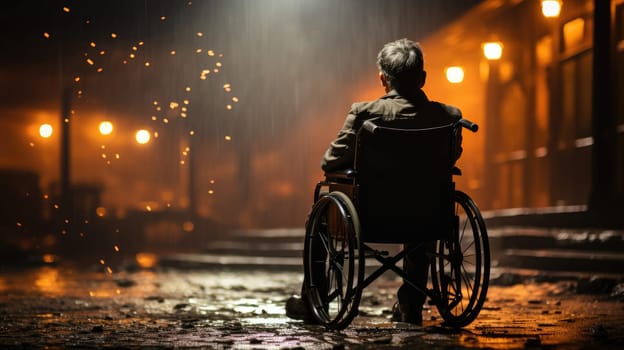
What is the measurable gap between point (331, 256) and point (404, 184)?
1.90 ft

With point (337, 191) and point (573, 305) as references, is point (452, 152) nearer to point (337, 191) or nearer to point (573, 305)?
point (337, 191)

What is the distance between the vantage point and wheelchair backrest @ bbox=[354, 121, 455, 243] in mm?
5051

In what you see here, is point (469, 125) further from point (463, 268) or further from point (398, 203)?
point (463, 268)

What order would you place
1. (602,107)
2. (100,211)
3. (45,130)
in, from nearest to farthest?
(602,107) < (45,130) < (100,211)

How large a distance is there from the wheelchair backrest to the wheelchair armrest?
50 millimetres

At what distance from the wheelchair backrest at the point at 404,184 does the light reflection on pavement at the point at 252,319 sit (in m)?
0.56

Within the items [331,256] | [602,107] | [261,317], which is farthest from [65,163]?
[331,256]

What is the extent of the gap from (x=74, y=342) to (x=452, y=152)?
223 centimetres

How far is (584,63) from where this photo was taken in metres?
13.0

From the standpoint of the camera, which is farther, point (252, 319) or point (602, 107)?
point (602, 107)

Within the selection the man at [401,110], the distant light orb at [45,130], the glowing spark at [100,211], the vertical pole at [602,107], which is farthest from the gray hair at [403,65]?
the glowing spark at [100,211]

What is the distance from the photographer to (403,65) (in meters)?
5.28

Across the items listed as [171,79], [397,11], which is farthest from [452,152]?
[171,79]

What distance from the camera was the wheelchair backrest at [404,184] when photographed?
5.05m
